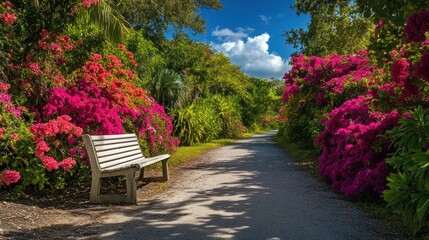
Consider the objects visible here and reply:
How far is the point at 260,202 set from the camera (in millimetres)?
5562

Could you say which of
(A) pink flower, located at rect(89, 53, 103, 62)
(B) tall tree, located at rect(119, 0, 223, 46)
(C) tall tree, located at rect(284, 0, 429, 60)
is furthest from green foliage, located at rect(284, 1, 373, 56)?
(A) pink flower, located at rect(89, 53, 103, 62)

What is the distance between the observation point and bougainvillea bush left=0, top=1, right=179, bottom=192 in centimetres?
535

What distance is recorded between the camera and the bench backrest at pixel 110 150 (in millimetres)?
5395

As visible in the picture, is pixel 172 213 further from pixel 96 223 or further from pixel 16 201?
pixel 16 201

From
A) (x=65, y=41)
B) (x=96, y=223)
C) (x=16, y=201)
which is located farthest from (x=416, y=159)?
(x=65, y=41)

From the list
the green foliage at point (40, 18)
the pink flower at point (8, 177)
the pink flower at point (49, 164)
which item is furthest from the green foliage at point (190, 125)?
the pink flower at point (8, 177)

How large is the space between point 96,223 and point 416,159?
3503 millimetres

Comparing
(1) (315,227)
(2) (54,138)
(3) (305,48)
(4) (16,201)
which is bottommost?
(1) (315,227)

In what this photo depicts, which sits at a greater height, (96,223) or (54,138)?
(54,138)

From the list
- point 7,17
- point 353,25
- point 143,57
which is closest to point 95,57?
point 7,17

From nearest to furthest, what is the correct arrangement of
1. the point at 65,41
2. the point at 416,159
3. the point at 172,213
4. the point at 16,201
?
the point at 416,159
the point at 172,213
the point at 16,201
the point at 65,41

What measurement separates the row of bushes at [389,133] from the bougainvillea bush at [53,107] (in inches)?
164

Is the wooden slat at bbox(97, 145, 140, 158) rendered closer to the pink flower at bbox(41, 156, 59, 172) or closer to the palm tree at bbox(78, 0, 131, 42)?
the pink flower at bbox(41, 156, 59, 172)

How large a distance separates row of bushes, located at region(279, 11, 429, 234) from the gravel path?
1.64ft
